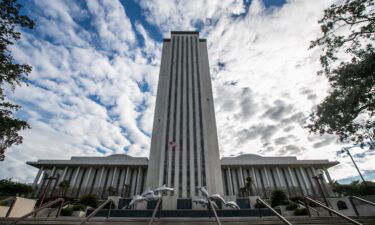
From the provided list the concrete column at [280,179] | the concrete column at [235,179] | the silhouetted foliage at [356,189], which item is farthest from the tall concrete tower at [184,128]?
the silhouetted foliage at [356,189]

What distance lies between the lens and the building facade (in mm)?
41634

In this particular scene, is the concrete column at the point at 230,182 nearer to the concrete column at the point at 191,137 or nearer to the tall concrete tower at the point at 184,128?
the tall concrete tower at the point at 184,128

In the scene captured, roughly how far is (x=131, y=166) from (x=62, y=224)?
Answer: 48789mm

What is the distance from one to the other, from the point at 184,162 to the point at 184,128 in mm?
8510

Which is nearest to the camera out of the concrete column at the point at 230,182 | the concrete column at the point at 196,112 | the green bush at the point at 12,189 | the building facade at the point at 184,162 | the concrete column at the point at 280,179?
the green bush at the point at 12,189

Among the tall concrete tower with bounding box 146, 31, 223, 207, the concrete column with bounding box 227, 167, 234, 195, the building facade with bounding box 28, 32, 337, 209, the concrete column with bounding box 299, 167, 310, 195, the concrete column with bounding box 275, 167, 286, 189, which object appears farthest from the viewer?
the concrete column with bounding box 275, 167, 286, 189

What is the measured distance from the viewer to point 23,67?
12.5m

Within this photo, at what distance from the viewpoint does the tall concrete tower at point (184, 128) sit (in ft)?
128

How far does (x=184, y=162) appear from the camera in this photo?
4041cm

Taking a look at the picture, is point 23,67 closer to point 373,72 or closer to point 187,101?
point 373,72

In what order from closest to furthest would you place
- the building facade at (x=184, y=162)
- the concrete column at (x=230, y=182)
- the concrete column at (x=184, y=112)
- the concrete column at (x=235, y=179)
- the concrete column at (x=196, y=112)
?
the concrete column at (x=184, y=112) → the concrete column at (x=196, y=112) → the building facade at (x=184, y=162) → the concrete column at (x=230, y=182) → the concrete column at (x=235, y=179)

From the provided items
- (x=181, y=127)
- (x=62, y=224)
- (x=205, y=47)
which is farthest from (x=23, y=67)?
(x=205, y=47)

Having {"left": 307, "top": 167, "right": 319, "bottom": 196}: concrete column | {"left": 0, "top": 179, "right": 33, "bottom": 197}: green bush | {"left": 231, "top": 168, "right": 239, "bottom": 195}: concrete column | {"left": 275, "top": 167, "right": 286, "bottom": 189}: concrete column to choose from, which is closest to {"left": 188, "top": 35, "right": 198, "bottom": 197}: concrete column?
{"left": 231, "top": 168, "right": 239, "bottom": 195}: concrete column

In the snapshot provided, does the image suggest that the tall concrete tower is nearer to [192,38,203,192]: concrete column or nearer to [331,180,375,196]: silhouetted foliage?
[192,38,203,192]: concrete column
